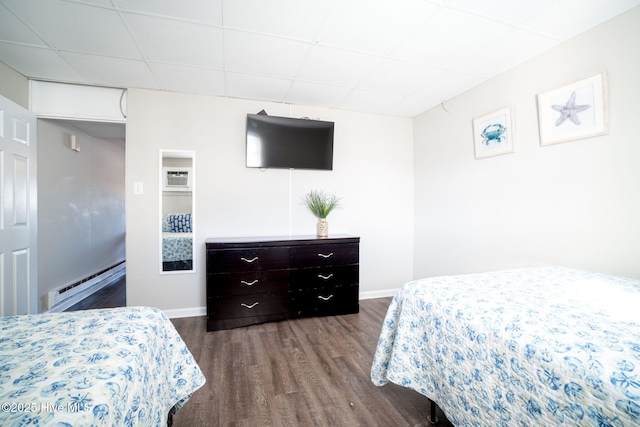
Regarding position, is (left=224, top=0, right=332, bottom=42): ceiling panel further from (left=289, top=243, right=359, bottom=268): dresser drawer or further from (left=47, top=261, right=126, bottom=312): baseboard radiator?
(left=47, top=261, right=126, bottom=312): baseboard radiator

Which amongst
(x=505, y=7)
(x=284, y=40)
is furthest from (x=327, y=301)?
(x=505, y=7)

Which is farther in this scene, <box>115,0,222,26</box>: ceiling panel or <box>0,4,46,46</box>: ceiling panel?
<box>0,4,46,46</box>: ceiling panel

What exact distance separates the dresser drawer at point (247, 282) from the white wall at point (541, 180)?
196 centimetres

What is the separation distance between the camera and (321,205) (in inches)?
126

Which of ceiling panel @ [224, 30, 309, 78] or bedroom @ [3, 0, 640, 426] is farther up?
ceiling panel @ [224, 30, 309, 78]

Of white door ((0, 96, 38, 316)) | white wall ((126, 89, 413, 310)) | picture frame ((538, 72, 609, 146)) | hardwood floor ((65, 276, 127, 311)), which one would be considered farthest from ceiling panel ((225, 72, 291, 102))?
hardwood floor ((65, 276, 127, 311))

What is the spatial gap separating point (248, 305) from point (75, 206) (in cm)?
282

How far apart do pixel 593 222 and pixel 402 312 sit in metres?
1.59

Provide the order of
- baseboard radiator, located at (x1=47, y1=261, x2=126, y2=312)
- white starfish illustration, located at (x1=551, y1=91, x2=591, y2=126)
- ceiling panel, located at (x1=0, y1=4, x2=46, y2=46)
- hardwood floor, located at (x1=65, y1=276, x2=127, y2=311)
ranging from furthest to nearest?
1. hardwood floor, located at (x1=65, y1=276, x2=127, y2=311)
2. baseboard radiator, located at (x1=47, y1=261, x2=126, y2=312)
3. white starfish illustration, located at (x1=551, y1=91, x2=591, y2=126)
4. ceiling panel, located at (x1=0, y1=4, x2=46, y2=46)

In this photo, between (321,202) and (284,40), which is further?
(321,202)

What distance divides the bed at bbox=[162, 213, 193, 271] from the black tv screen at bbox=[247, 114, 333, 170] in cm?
97

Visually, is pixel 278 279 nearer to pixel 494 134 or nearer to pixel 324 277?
pixel 324 277

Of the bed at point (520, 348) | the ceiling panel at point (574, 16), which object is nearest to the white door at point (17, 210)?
the bed at point (520, 348)

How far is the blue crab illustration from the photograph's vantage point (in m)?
2.49
